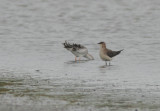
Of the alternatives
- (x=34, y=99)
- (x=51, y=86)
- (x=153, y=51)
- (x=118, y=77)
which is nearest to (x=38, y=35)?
(x=153, y=51)

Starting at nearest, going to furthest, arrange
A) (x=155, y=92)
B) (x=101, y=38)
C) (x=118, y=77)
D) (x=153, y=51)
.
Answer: (x=155, y=92), (x=118, y=77), (x=153, y=51), (x=101, y=38)

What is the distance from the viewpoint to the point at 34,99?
10883 mm

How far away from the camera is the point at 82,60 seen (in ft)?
65.9

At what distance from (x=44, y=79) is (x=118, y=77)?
210 cm

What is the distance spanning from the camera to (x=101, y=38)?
87.4ft

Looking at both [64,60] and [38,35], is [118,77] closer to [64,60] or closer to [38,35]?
[64,60]

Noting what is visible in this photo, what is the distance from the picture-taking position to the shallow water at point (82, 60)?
1096 cm

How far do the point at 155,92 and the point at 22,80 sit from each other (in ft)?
11.3

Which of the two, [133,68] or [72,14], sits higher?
[72,14]

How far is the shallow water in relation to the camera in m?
11.0

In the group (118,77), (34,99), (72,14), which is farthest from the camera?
(72,14)

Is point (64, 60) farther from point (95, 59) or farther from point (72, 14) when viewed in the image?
point (72, 14)

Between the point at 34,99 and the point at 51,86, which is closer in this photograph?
the point at 34,99

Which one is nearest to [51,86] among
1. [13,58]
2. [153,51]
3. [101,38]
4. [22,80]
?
[22,80]
